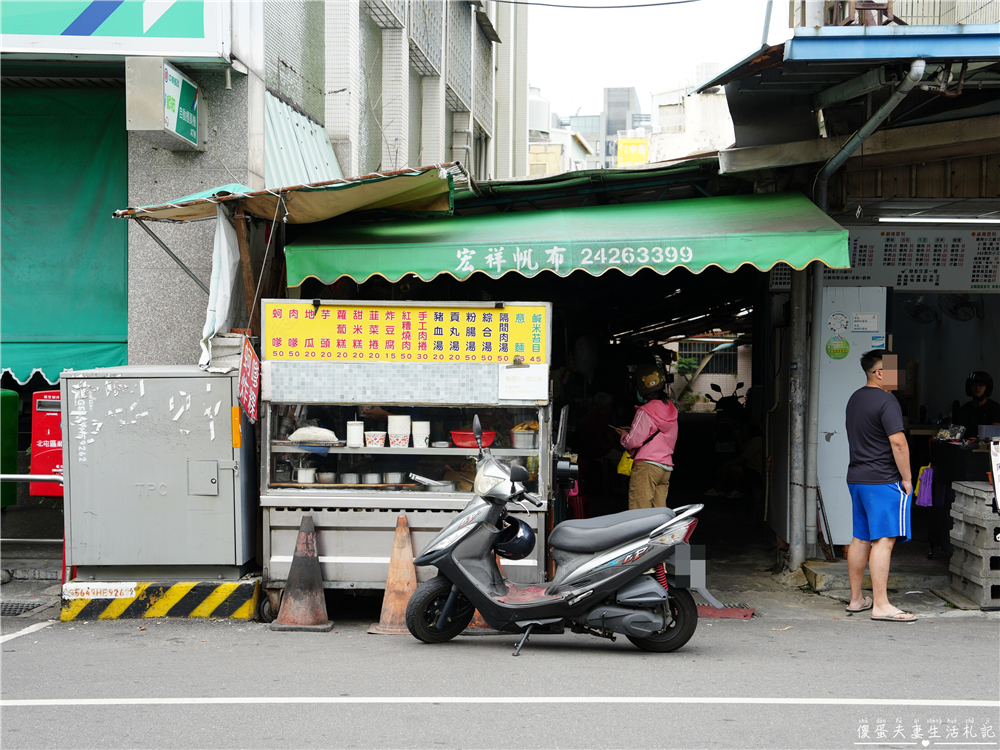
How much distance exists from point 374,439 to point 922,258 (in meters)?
5.24

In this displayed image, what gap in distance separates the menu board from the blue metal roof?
2358 mm

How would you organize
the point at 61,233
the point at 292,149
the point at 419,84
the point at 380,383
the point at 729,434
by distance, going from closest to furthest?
the point at 380,383, the point at 61,233, the point at 292,149, the point at 729,434, the point at 419,84

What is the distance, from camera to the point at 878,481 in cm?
592

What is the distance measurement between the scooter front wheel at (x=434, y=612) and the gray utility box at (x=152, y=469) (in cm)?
161

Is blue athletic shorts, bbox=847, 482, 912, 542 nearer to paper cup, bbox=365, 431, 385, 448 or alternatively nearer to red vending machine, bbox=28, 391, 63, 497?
paper cup, bbox=365, 431, 385, 448

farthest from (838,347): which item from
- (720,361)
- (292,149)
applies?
(720,361)

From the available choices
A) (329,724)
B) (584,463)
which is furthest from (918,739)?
(584,463)

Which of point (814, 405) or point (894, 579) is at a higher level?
point (814, 405)

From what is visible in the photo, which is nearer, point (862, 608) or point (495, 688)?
point (495, 688)

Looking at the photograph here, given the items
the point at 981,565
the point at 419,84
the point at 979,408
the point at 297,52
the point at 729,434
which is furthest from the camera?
the point at 419,84

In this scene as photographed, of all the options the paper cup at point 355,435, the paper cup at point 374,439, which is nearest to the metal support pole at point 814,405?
the paper cup at point 374,439

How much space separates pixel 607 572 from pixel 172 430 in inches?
132

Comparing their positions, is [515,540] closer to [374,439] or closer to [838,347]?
[374,439]

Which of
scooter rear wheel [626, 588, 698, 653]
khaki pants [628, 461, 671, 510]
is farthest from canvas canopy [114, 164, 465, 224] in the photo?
scooter rear wheel [626, 588, 698, 653]
